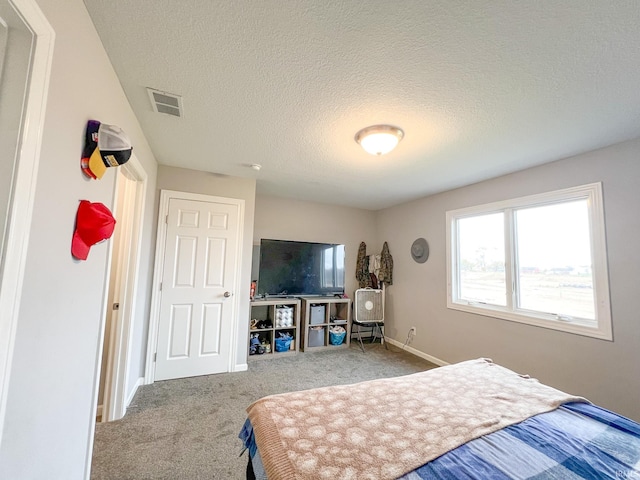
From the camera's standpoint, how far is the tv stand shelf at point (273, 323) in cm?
358

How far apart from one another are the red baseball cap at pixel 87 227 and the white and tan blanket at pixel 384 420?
114cm

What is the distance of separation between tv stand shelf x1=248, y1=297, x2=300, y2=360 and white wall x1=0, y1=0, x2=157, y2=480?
223 cm

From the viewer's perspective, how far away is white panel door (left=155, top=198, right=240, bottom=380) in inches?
113

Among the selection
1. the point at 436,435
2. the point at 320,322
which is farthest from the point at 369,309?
the point at 436,435

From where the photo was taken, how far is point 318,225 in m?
4.55

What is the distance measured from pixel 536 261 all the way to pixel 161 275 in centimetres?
403

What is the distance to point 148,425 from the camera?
2061mm

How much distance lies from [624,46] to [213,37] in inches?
77.2

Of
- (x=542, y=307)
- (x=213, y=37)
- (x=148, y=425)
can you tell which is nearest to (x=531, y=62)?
(x=213, y=37)

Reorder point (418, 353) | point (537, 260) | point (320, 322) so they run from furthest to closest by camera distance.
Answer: point (320, 322)
point (418, 353)
point (537, 260)

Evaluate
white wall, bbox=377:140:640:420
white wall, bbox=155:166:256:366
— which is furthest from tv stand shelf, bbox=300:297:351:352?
white wall, bbox=377:140:640:420

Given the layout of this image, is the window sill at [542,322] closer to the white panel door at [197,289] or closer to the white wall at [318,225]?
the white wall at [318,225]

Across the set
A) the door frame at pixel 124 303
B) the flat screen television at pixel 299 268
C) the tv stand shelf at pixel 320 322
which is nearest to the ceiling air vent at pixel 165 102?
the door frame at pixel 124 303

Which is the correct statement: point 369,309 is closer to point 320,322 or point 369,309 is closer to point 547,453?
point 320,322
